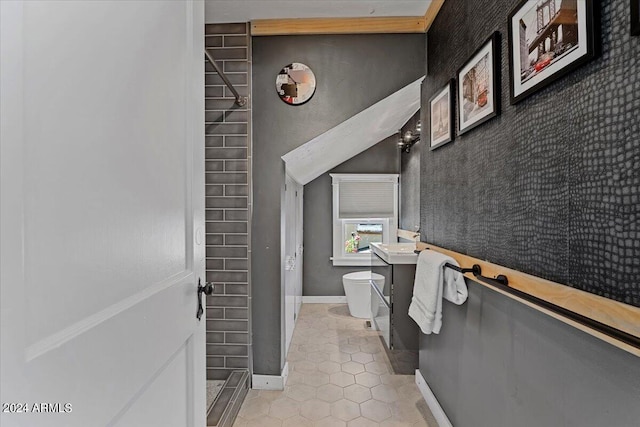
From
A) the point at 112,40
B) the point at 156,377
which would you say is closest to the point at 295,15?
the point at 112,40

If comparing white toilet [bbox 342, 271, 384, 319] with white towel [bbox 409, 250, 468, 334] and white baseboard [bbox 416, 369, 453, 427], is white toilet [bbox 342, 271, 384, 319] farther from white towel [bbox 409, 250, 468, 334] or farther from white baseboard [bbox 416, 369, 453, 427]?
white towel [bbox 409, 250, 468, 334]

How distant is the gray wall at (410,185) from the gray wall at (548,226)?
1.76 meters

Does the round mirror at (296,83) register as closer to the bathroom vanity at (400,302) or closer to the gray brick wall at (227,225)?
the gray brick wall at (227,225)

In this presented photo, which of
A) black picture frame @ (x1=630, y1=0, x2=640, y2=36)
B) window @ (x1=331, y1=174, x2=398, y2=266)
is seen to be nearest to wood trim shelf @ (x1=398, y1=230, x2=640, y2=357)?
black picture frame @ (x1=630, y1=0, x2=640, y2=36)

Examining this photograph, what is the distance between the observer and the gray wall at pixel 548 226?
77 cm

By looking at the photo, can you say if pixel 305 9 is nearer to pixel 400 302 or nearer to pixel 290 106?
pixel 290 106

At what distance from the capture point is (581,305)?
2.85 feet

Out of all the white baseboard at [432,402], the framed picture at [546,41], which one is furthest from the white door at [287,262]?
→ the framed picture at [546,41]

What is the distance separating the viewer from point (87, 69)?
1.92 ft

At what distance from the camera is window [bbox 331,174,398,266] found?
4547 millimetres

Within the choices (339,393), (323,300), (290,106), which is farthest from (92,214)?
(323,300)

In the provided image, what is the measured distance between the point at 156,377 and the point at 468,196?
1465 millimetres

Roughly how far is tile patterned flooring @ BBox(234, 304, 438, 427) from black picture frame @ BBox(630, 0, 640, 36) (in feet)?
6.71

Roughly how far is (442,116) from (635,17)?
1288 millimetres
